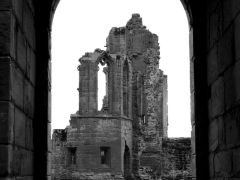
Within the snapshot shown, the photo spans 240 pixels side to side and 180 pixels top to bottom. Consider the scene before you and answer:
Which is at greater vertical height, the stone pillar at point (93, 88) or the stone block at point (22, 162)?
the stone pillar at point (93, 88)

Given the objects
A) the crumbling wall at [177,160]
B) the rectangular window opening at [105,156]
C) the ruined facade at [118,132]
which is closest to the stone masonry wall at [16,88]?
the ruined facade at [118,132]

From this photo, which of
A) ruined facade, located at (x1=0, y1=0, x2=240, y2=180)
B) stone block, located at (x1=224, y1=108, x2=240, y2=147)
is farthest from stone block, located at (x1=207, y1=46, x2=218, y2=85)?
stone block, located at (x1=224, y1=108, x2=240, y2=147)

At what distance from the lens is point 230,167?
4.72 metres

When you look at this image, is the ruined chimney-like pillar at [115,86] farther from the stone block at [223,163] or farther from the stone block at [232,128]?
the stone block at [232,128]

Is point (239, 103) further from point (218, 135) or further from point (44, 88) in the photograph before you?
point (44, 88)

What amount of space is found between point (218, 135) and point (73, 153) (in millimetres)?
23933

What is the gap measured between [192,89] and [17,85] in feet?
8.27

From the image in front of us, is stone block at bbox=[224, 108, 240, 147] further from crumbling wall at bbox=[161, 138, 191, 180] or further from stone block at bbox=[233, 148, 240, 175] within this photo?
crumbling wall at bbox=[161, 138, 191, 180]

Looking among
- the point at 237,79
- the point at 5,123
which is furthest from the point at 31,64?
the point at 237,79

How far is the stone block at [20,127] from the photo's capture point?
4.59m

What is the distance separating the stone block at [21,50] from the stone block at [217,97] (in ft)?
6.43

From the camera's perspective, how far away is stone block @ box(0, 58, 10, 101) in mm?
4182

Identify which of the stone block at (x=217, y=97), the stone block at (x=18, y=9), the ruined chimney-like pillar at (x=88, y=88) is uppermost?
the ruined chimney-like pillar at (x=88, y=88)

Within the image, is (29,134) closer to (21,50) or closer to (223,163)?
(21,50)
